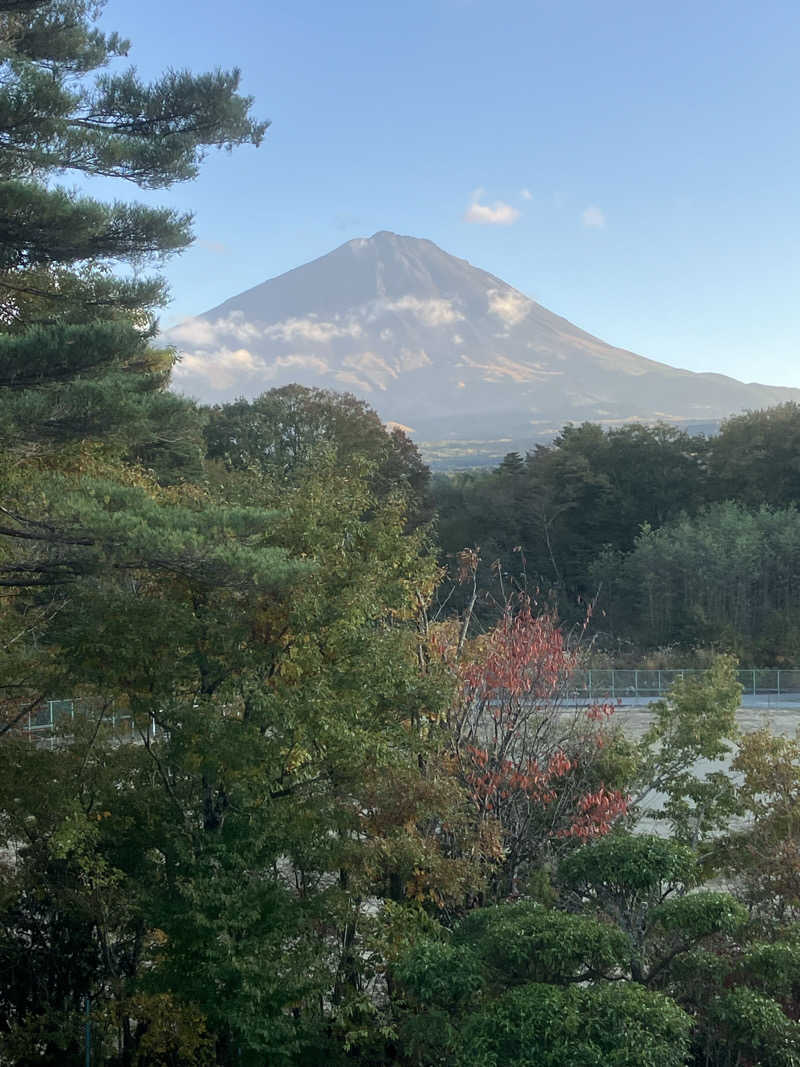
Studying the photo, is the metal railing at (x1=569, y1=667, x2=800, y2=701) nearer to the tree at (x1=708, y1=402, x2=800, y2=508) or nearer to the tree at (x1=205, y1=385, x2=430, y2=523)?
the tree at (x1=205, y1=385, x2=430, y2=523)

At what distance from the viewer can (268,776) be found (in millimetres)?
8367

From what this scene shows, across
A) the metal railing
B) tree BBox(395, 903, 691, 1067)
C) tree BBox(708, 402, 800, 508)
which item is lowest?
the metal railing

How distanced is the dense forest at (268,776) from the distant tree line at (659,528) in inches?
1046

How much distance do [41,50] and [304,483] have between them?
5.32 metres

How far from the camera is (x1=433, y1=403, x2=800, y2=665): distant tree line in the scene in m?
37.0

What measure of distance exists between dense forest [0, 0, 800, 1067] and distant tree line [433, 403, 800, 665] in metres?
26.6

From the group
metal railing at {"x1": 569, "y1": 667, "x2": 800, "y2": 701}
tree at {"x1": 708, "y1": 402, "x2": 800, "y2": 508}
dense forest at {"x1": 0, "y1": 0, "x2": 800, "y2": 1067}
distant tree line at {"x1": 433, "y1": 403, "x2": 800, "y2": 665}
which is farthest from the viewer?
tree at {"x1": 708, "y1": 402, "x2": 800, "y2": 508}

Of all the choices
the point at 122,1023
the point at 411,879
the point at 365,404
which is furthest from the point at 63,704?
the point at 365,404

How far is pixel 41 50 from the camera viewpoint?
33.4ft

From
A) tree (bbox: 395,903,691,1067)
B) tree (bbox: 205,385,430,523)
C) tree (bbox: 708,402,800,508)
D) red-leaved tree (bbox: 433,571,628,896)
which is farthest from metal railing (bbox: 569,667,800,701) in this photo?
tree (bbox: 395,903,691,1067)

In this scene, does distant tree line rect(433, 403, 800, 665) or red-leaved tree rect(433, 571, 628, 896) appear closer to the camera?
red-leaved tree rect(433, 571, 628, 896)

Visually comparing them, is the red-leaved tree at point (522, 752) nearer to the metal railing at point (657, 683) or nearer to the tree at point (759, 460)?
the metal railing at point (657, 683)

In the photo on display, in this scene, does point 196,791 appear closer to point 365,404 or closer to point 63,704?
point 63,704

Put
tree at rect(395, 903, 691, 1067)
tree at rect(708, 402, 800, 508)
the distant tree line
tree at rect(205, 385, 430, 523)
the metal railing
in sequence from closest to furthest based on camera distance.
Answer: tree at rect(395, 903, 691, 1067) < the metal railing < the distant tree line < tree at rect(205, 385, 430, 523) < tree at rect(708, 402, 800, 508)
